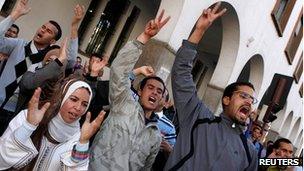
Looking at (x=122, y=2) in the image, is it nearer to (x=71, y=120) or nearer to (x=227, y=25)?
(x=227, y=25)

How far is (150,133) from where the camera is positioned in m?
3.16

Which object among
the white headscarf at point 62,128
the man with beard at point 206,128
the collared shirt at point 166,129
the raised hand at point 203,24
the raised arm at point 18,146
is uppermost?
the raised hand at point 203,24

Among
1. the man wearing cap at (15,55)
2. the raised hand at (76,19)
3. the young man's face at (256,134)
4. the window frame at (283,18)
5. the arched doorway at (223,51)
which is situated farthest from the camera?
the window frame at (283,18)

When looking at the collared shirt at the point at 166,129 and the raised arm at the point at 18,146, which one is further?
the collared shirt at the point at 166,129

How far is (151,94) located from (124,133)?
1.69 feet

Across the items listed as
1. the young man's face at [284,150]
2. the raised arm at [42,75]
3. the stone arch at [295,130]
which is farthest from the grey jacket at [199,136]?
the stone arch at [295,130]

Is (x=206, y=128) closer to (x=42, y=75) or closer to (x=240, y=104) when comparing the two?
(x=240, y=104)

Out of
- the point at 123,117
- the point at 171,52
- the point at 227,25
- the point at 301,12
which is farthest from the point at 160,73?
the point at 301,12

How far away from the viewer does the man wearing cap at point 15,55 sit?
372cm

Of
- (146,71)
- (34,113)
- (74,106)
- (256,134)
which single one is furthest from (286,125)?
(34,113)

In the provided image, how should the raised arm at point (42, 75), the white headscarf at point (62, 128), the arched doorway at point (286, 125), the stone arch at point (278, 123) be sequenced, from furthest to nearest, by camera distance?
the arched doorway at point (286, 125) → the stone arch at point (278, 123) → the raised arm at point (42, 75) → the white headscarf at point (62, 128)

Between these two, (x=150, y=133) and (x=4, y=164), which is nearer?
(x=4, y=164)

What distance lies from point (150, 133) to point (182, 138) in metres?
0.24

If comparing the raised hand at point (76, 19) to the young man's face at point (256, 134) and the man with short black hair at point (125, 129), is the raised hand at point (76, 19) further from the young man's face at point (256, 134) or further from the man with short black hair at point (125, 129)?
the young man's face at point (256, 134)
